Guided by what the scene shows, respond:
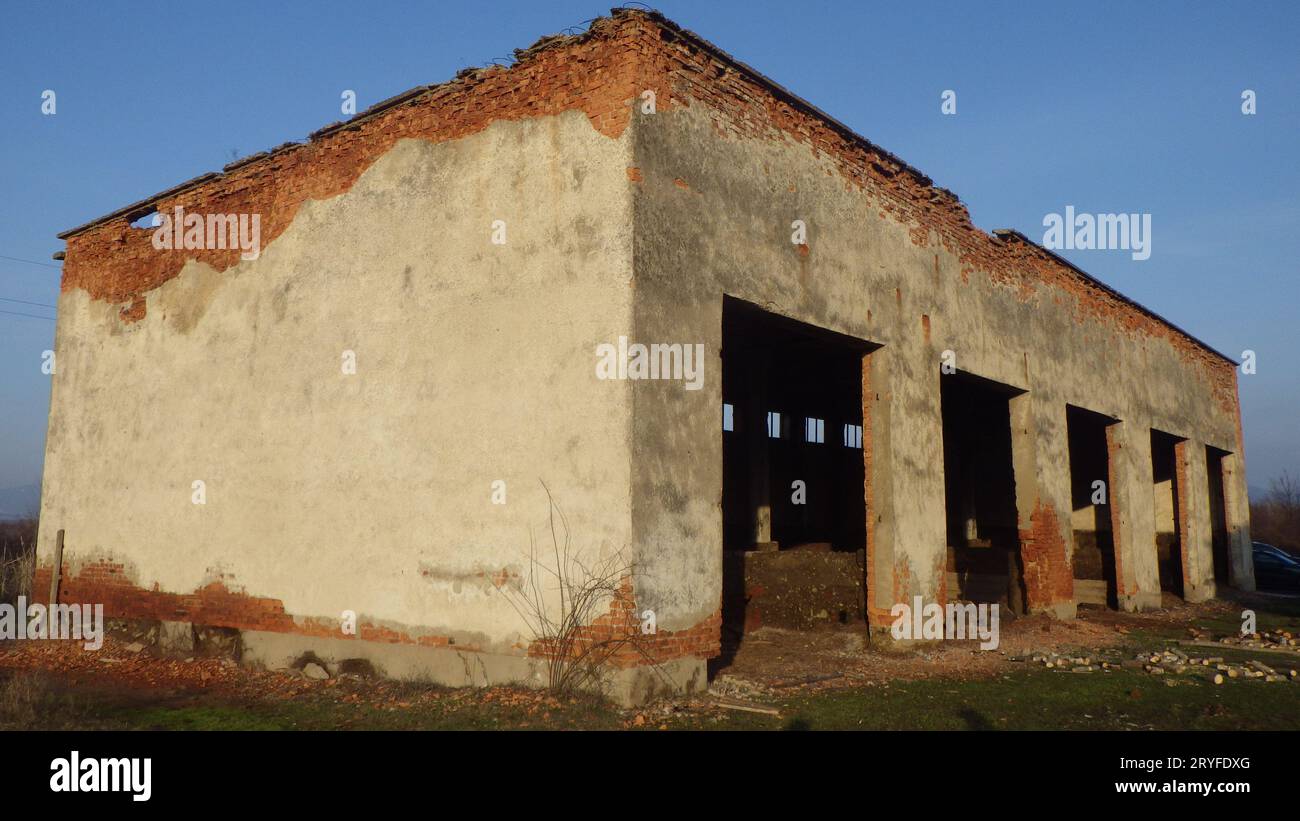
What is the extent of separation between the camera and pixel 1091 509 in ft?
63.4

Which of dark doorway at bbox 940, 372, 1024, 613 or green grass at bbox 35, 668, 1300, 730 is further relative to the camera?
dark doorway at bbox 940, 372, 1024, 613

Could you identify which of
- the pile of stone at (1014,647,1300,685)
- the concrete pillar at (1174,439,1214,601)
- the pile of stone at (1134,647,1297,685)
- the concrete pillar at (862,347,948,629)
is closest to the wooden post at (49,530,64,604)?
the concrete pillar at (862,347,948,629)

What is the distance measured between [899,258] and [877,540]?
327cm

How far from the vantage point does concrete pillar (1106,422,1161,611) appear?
15.6 metres

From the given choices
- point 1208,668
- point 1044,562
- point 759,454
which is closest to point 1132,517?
point 1044,562

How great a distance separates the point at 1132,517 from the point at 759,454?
6.69 meters

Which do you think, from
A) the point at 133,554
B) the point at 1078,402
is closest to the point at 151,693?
the point at 133,554

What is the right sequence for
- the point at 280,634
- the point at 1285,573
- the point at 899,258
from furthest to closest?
1. the point at 1285,573
2. the point at 899,258
3. the point at 280,634

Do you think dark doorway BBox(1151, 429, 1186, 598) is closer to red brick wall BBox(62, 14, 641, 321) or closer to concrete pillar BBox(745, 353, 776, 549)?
concrete pillar BBox(745, 353, 776, 549)

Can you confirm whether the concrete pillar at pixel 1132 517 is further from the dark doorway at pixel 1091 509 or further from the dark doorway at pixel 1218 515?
the dark doorway at pixel 1218 515

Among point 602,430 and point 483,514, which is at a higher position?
point 602,430

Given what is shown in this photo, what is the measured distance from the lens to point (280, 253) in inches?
387

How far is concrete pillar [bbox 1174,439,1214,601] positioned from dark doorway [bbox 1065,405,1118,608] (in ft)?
4.76

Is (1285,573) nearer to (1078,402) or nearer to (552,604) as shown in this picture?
(1078,402)
